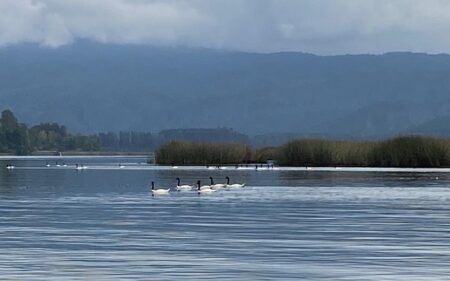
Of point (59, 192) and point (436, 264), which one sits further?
point (59, 192)

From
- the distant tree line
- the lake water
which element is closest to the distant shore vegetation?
the distant tree line

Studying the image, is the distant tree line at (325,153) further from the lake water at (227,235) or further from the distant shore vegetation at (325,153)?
the lake water at (227,235)

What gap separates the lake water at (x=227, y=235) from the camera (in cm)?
2644

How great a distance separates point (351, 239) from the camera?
109 feet

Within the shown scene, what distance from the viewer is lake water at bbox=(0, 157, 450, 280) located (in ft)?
86.8

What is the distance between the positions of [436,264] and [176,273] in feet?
19.5

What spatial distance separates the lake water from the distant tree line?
37.9m

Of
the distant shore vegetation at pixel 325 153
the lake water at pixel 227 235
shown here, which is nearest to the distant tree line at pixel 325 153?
Answer: the distant shore vegetation at pixel 325 153

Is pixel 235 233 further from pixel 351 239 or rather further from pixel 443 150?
pixel 443 150

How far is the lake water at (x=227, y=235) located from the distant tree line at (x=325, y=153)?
124 ft

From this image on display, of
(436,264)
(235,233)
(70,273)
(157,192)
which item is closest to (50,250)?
(70,273)

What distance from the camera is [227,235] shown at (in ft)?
113

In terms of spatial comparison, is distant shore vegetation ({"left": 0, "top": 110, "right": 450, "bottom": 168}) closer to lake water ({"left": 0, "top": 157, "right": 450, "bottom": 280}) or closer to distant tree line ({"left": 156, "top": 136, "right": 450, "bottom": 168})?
distant tree line ({"left": 156, "top": 136, "right": 450, "bottom": 168})

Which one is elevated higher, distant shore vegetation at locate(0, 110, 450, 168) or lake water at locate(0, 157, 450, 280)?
distant shore vegetation at locate(0, 110, 450, 168)
